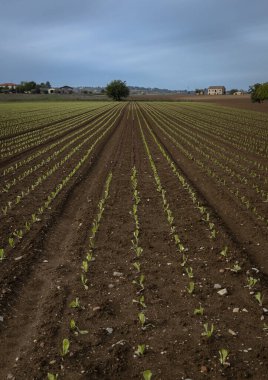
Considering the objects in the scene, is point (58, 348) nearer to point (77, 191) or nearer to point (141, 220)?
point (141, 220)

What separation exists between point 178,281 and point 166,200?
4.79 metres

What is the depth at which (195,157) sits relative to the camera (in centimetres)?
1822

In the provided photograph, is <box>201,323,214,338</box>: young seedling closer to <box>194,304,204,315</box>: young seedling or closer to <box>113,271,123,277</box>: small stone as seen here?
<box>194,304,204,315</box>: young seedling

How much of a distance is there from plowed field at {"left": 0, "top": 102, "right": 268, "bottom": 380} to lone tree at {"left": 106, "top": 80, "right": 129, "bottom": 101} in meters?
134

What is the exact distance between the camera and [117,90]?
473 ft

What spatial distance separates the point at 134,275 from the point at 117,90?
142 metres

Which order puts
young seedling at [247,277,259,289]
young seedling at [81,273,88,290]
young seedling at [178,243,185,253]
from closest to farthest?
young seedling at [247,277,259,289], young seedling at [81,273,88,290], young seedling at [178,243,185,253]

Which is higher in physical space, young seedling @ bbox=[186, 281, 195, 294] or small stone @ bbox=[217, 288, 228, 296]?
young seedling @ bbox=[186, 281, 195, 294]

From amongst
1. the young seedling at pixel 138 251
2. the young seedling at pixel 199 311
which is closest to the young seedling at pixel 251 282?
the young seedling at pixel 199 311

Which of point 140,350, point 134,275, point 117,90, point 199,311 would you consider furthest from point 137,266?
point 117,90

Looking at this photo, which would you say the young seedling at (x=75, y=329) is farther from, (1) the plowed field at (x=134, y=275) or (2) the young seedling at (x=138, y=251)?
(2) the young seedling at (x=138, y=251)

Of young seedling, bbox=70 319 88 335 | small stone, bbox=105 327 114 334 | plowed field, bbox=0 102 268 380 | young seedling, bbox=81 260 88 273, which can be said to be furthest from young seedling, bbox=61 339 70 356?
young seedling, bbox=81 260 88 273

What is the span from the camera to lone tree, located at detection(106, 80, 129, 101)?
145 metres

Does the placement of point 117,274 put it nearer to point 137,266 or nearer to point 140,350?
point 137,266
